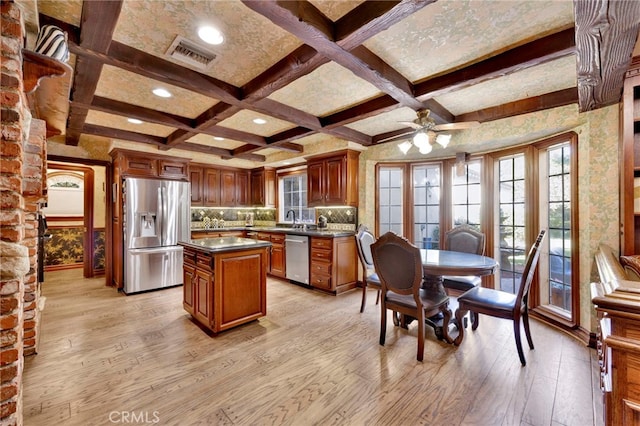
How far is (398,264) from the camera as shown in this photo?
2393 mm

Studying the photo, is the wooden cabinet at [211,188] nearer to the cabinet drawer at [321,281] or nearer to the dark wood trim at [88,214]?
the dark wood trim at [88,214]

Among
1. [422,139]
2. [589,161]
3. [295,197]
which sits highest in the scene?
[422,139]

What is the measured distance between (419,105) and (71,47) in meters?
2.81

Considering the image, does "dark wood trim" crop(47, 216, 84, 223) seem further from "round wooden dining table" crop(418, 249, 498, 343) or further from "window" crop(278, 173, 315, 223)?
"round wooden dining table" crop(418, 249, 498, 343)

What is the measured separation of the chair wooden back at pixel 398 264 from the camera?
2287 millimetres

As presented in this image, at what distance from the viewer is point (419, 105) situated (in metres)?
2.79

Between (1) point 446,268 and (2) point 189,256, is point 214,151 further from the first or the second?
(1) point 446,268

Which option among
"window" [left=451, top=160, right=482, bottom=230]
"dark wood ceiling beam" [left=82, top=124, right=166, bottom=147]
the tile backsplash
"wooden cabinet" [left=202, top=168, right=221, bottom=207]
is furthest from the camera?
"wooden cabinet" [left=202, top=168, right=221, bottom=207]

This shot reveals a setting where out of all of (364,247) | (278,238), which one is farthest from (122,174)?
(364,247)

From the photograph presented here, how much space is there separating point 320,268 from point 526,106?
332cm

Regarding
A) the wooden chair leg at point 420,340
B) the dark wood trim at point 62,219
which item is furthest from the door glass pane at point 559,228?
the dark wood trim at point 62,219

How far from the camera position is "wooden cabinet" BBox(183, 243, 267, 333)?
2734mm

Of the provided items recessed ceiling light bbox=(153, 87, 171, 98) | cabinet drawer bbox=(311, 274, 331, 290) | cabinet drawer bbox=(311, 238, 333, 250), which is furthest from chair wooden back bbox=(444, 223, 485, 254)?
recessed ceiling light bbox=(153, 87, 171, 98)

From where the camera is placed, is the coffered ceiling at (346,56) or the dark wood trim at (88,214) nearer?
the coffered ceiling at (346,56)
